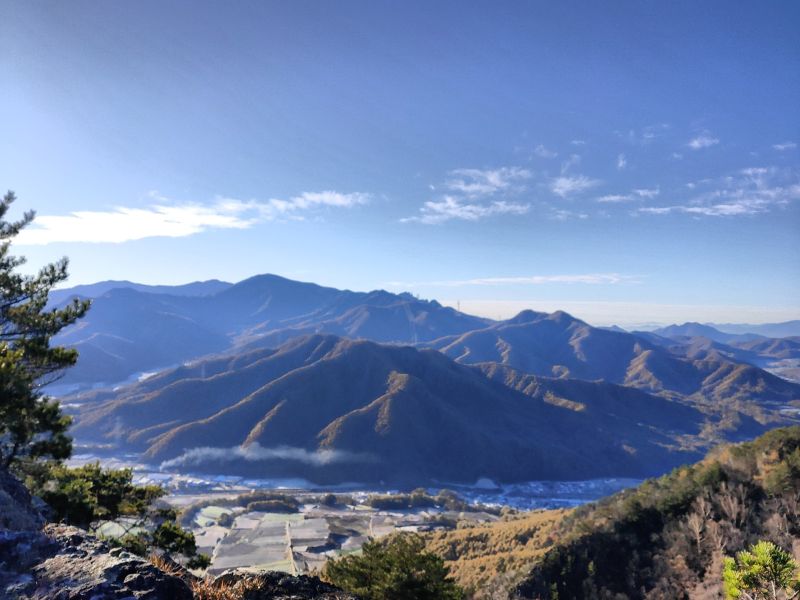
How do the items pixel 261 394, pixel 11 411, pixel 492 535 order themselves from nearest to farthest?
pixel 11 411 → pixel 492 535 → pixel 261 394

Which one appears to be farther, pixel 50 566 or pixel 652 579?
pixel 652 579

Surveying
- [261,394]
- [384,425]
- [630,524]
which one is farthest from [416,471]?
[630,524]

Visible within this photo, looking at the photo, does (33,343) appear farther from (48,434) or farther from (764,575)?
(764,575)

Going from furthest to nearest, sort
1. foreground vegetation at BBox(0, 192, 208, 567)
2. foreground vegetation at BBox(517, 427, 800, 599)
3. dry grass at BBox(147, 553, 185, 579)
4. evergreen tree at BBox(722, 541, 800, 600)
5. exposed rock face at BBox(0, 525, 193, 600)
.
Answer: foreground vegetation at BBox(517, 427, 800, 599)
foreground vegetation at BBox(0, 192, 208, 567)
evergreen tree at BBox(722, 541, 800, 600)
dry grass at BBox(147, 553, 185, 579)
exposed rock face at BBox(0, 525, 193, 600)

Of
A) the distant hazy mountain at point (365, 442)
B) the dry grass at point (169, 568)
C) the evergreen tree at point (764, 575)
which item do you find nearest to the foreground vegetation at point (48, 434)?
the dry grass at point (169, 568)

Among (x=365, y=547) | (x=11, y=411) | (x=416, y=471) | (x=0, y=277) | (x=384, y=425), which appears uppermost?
(x=0, y=277)

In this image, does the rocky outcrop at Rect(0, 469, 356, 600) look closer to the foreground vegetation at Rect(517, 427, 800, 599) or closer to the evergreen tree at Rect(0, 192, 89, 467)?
the evergreen tree at Rect(0, 192, 89, 467)

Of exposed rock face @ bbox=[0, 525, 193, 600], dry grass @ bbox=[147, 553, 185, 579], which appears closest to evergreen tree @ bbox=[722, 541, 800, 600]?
exposed rock face @ bbox=[0, 525, 193, 600]

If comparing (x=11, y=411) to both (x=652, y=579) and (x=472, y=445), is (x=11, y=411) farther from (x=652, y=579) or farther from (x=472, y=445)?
(x=472, y=445)
